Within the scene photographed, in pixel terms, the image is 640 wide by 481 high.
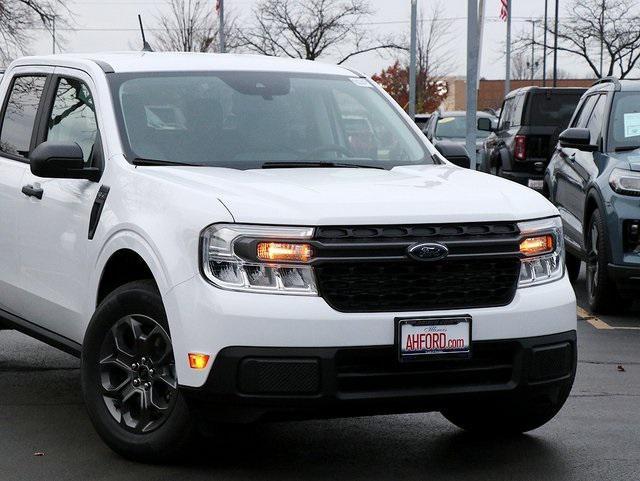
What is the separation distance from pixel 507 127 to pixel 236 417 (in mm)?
17487

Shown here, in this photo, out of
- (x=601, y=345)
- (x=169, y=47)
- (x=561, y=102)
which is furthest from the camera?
(x=169, y=47)

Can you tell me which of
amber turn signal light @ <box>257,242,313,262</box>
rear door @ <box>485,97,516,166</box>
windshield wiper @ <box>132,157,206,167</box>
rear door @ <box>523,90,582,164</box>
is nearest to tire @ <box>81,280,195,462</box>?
amber turn signal light @ <box>257,242,313,262</box>

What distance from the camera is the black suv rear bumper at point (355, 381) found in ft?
17.1

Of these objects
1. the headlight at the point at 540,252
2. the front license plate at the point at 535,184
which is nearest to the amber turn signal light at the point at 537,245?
the headlight at the point at 540,252

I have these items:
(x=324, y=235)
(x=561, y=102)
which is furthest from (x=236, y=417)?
(x=561, y=102)

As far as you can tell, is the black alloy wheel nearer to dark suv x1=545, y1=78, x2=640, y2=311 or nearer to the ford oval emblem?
the ford oval emblem

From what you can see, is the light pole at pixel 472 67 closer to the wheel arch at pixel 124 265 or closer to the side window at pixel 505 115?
the side window at pixel 505 115

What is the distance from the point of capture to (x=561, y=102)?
2139 cm

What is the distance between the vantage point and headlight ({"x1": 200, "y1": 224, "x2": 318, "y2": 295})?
5258 mm

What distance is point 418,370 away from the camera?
17.6 feet

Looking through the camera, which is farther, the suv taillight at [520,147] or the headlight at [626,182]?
the suv taillight at [520,147]

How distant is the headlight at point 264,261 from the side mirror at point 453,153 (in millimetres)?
2216

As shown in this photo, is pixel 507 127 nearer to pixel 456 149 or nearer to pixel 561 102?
pixel 561 102

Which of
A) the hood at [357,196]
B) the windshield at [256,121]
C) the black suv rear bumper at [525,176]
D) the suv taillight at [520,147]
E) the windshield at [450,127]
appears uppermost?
the windshield at [256,121]
